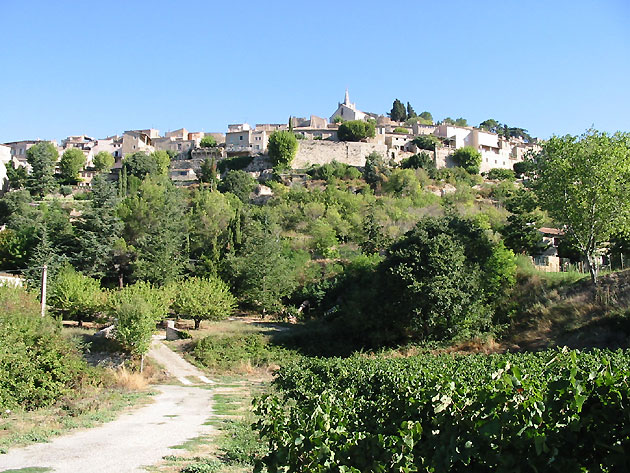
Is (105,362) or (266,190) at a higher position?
(266,190)

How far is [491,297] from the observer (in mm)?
26938

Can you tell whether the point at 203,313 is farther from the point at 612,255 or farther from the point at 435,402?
the point at 435,402

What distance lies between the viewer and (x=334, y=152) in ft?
274

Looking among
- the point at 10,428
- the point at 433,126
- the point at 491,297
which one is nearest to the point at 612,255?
the point at 491,297

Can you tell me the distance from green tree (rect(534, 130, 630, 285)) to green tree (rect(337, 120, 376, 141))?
2573 inches

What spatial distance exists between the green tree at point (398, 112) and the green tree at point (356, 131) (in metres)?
36.9

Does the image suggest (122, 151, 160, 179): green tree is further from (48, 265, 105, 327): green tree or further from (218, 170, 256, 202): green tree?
(48, 265, 105, 327): green tree

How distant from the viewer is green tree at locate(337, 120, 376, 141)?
88.6 m

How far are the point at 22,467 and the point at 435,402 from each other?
7.22 meters

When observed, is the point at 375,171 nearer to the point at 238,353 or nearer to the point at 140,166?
the point at 140,166

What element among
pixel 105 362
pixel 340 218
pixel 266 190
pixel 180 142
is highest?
pixel 180 142

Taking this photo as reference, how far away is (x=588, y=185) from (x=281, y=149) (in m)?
59.3

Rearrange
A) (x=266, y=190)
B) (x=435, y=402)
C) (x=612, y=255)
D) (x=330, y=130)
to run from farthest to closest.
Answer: (x=330, y=130), (x=266, y=190), (x=612, y=255), (x=435, y=402)

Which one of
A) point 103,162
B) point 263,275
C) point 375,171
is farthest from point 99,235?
point 103,162
